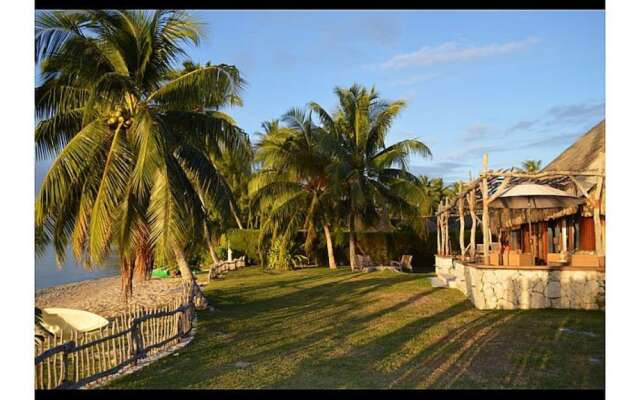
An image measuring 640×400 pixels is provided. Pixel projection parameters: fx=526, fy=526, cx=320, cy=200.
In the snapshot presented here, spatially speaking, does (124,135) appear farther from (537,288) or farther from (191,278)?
(537,288)

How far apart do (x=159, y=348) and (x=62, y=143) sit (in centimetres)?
604

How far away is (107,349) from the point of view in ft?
22.0

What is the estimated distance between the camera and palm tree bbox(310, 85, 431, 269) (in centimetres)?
2173

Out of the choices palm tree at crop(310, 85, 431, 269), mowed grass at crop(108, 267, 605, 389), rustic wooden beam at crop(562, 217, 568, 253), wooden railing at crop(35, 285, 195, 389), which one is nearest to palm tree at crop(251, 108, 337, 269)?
palm tree at crop(310, 85, 431, 269)

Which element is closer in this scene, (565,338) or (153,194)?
(565,338)

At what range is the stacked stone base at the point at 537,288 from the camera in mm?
9898

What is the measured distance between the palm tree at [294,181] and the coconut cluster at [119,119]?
1126 centimetres

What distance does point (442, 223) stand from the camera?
1888cm

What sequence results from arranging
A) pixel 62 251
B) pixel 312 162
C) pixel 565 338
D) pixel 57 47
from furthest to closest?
pixel 312 162
pixel 62 251
pixel 57 47
pixel 565 338

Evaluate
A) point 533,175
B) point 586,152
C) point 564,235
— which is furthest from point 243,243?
point 533,175

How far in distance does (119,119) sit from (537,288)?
29.9ft

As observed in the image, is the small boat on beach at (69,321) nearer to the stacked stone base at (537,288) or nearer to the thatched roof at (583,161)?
the stacked stone base at (537,288)
